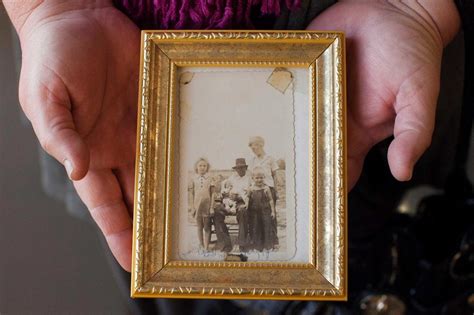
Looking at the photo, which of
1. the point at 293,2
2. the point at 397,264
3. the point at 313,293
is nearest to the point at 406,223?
the point at 397,264

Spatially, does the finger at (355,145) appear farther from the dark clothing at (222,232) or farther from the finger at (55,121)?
the finger at (55,121)

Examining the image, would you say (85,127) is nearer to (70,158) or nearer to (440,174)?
(70,158)

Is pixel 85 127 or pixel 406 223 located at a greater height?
pixel 85 127

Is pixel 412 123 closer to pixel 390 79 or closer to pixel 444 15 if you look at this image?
pixel 390 79

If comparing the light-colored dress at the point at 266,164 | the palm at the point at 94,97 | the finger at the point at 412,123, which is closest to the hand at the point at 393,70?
the finger at the point at 412,123

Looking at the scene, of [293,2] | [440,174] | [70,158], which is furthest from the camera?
[440,174]

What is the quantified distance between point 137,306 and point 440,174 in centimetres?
52

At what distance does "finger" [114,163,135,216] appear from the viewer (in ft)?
2.46

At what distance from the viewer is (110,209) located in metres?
0.74

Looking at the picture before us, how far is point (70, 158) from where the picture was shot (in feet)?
1.98

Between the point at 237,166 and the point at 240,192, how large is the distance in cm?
3

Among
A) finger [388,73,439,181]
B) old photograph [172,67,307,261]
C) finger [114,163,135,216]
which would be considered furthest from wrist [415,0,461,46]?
finger [114,163,135,216]

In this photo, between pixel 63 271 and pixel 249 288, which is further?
pixel 63 271

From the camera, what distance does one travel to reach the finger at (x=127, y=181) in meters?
0.75
